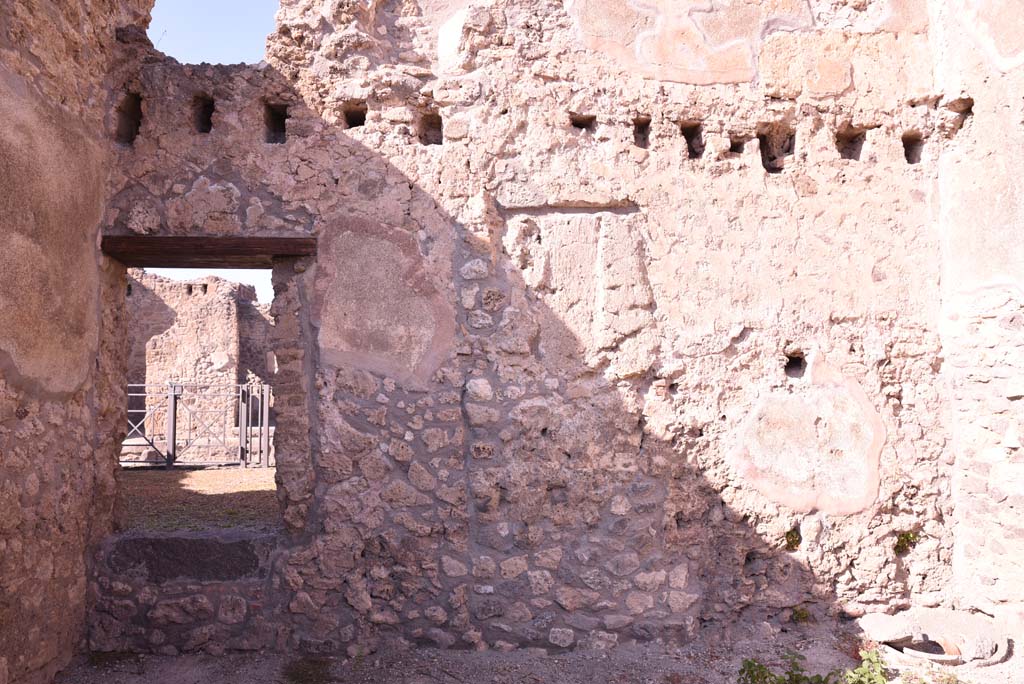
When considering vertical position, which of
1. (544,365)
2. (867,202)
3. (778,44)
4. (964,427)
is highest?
(778,44)

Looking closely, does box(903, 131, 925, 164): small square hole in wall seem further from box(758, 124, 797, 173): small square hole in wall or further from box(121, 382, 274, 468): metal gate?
box(121, 382, 274, 468): metal gate

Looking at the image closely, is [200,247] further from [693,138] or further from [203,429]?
[203,429]

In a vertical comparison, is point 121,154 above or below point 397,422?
above

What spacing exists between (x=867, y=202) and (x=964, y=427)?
134 centimetres

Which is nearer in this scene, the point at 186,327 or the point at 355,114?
the point at 355,114

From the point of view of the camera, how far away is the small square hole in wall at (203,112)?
3.95 metres

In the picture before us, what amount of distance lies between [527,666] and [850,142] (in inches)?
136

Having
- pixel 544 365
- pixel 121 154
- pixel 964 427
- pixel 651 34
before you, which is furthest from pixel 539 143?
pixel 964 427

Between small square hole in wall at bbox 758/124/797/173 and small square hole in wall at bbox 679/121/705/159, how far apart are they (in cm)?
35

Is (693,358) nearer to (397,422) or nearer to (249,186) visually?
(397,422)

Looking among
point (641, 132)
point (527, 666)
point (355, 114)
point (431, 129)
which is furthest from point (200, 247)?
point (527, 666)

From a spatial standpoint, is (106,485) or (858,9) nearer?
(106,485)

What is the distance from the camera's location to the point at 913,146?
4.12m

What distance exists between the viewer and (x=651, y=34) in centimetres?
405
